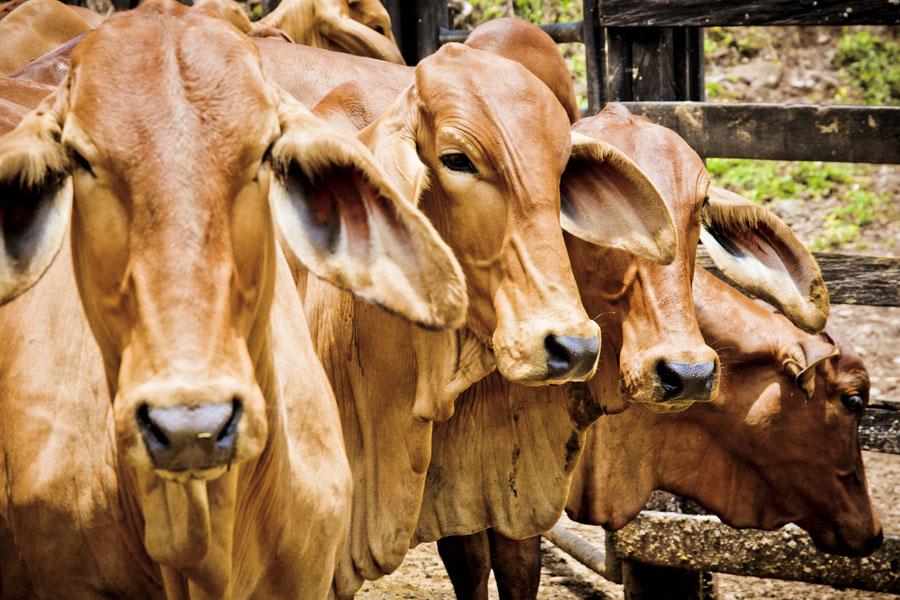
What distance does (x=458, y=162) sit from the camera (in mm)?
3334

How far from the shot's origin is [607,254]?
12.2 feet

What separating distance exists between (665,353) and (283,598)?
3.97 feet

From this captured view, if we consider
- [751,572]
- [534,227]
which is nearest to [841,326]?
[751,572]

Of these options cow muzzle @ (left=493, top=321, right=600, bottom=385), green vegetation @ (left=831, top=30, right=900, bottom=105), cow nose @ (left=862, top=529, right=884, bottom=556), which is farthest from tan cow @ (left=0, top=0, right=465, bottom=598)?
green vegetation @ (left=831, top=30, right=900, bottom=105)

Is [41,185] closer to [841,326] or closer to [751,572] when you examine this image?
[751,572]

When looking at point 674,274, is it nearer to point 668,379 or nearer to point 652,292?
point 652,292

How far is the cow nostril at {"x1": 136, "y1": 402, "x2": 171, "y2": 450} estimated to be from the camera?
222 centimetres

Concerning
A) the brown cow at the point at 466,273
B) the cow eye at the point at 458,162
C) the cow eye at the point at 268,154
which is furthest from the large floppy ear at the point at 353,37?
the cow eye at the point at 268,154

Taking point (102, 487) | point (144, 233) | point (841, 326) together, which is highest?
point (144, 233)

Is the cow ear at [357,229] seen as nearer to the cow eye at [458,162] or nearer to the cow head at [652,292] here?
the cow eye at [458,162]

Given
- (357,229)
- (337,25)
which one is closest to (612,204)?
(357,229)

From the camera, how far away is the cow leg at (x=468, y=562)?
14.9 feet

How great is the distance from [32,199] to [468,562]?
2.45m

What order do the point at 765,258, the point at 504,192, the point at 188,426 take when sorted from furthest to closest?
1. the point at 765,258
2. the point at 504,192
3. the point at 188,426
